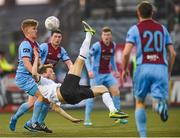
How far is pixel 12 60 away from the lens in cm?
2931

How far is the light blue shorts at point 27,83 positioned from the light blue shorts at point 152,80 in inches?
128

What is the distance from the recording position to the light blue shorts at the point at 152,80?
9609 mm

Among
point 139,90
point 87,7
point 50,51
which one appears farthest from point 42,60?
point 87,7

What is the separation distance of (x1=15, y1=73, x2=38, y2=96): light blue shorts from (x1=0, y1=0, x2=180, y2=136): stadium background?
31.1ft

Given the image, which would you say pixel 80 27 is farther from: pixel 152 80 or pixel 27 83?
pixel 152 80

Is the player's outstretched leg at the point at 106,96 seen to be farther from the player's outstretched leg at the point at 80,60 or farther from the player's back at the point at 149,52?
the player's back at the point at 149,52

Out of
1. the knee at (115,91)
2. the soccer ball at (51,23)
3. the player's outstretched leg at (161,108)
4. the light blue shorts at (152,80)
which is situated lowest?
the knee at (115,91)

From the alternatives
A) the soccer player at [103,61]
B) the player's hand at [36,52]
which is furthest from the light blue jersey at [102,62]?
the player's hand at [36,52]

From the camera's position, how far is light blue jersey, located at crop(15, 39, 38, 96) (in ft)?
40.3

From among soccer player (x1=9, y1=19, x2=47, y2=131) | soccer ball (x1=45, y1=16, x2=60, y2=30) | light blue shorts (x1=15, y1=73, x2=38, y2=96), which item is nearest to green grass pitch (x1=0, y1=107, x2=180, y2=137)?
soccer player (x1=9, y1=19, x2=47, y2=131)

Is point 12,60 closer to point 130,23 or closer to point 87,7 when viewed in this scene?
point 87,7

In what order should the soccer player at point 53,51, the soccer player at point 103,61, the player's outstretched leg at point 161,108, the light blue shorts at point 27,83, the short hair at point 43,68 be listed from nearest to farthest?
1. the player's outstretched leg at point 161,108
2. the short hair at point 43,68
3. the light blue shorts at point 27,83
4. the soccer player at point 53,51
5. the soccer player at point 103,61

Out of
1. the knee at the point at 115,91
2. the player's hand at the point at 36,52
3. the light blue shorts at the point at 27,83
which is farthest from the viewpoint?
the knee at the point at 115,91

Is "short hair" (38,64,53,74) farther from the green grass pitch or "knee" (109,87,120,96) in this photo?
"knee" (109,87,120,96)
